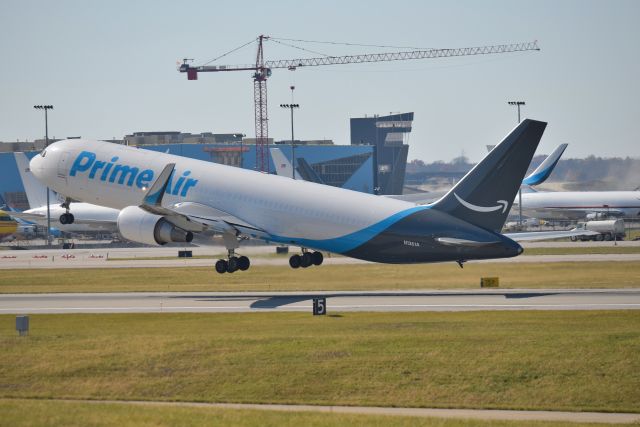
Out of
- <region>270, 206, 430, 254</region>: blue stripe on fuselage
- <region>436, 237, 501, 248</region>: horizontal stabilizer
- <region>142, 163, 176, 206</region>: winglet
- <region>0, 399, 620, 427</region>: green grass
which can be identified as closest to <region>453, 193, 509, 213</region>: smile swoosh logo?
<region>436, 237, 501, 248</region>: horizontal stabilizer

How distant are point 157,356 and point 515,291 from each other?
26664 millimetres

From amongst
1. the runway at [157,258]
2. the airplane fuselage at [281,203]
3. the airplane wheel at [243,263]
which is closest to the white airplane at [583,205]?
the runway at [157,258]

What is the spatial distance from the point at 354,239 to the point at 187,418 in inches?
1171

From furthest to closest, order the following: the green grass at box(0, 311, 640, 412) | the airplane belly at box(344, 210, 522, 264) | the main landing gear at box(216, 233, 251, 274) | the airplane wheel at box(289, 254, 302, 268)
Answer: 1. the airplane wheel at box(289, 254, 302, 268)
2. the main landing gear at box(216, 233, 251, 274)
3. the airplane belly at box(344, 210, 522, 264)
4. the green grass at box(0, 311, 640, 412)

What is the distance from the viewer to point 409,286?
5847 cm

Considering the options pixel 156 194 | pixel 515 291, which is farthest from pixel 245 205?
pixel 515 291

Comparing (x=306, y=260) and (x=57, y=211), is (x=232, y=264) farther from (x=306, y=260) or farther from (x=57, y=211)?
(x=57, y=211)

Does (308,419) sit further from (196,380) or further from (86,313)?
(86,313)

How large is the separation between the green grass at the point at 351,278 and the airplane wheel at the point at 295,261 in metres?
1.38

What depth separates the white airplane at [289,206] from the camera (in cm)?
5056

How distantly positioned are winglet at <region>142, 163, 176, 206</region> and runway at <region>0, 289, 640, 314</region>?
17.7 feet

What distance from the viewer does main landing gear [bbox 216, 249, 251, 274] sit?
5922 cm

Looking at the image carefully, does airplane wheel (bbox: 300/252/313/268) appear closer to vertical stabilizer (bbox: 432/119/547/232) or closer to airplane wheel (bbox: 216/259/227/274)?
airplane wheel (bbox: 216/259/227/274)

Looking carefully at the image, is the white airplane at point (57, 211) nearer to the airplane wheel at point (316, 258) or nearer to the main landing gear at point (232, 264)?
the main landing gear at point (232, 264)
